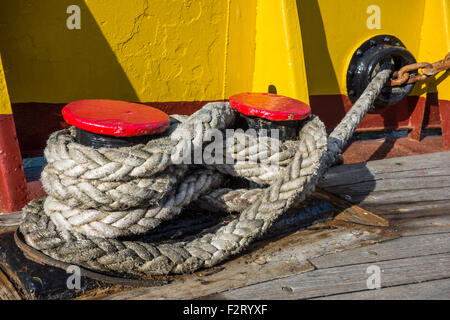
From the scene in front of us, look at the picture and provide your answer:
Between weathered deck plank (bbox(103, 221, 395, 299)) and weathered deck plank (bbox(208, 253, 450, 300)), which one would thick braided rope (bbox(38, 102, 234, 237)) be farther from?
weathered deck plank (bbox(208, 253, 450, 300))

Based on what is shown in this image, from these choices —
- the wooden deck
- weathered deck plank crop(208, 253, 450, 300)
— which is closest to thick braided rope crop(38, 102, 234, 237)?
the wooden deck

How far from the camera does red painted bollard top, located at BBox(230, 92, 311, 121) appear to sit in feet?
5.69

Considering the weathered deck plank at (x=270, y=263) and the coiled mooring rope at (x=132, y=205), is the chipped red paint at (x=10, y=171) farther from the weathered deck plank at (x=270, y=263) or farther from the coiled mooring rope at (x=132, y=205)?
the weathered deck plank at (x=270, y=263)

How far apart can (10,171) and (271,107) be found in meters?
1.14

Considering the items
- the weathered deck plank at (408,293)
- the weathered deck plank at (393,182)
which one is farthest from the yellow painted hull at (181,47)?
the weathered deck plank at (408,293)

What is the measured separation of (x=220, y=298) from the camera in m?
1.31

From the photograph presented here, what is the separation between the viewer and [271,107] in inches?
70.6

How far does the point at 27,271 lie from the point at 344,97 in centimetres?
238

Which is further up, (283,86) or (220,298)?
(283,86)

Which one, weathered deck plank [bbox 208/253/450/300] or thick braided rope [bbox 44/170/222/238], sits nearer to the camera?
weathered deck plank [bbox 208/253/450/300]

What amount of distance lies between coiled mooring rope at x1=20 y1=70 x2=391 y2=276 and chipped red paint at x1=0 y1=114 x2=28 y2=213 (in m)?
0.31
